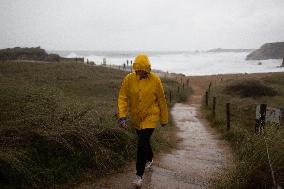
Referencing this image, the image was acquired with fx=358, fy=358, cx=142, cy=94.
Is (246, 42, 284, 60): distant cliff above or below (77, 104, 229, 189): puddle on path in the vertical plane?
above

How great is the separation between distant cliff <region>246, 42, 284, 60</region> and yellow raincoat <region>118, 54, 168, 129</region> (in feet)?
373

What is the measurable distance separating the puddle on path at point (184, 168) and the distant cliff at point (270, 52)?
109324 millimetres

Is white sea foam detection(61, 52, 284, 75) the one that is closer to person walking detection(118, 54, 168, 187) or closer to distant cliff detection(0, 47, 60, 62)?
distant cliff detection(0, 47, 60, 62)

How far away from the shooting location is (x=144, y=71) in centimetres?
550

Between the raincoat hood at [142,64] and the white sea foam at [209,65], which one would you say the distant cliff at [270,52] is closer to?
the white sea foam at [209,65]

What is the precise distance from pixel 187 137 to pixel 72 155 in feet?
19.9

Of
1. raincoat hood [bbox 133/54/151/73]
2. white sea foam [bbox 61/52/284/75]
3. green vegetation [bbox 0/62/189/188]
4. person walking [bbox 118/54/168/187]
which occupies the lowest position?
white sea foam [bbox 61/52/284/75]

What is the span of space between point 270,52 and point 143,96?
119 m

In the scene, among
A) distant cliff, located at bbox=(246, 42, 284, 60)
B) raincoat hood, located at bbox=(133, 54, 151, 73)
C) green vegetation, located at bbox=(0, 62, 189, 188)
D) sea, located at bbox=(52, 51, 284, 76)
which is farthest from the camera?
distant cliff, located at bbox=(246, 42, 284, 60)

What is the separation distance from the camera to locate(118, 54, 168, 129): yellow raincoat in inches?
217

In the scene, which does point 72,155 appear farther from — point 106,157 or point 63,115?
point 63,115

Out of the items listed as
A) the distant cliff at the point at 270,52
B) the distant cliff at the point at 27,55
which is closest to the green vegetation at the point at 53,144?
the distant cliff at the point at 27,55

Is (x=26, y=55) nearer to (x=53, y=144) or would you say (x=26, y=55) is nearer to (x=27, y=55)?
(x=27, y=55)

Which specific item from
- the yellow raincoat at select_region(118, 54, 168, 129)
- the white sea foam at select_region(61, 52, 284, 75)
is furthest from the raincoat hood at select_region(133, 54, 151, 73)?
the white sea foam at select_region(61, 52, 284, 75)
